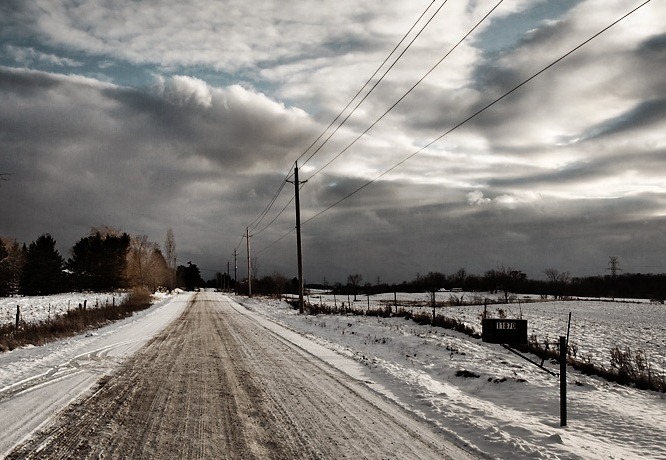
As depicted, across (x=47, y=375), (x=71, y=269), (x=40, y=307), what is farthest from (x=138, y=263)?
(x=47, y=375)

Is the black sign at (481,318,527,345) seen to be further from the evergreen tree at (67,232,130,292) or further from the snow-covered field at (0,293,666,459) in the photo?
the evergreen tree at (67,232,130,292)

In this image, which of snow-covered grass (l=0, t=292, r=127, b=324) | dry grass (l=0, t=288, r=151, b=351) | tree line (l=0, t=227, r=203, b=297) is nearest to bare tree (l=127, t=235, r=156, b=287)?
tree line (l=0, t=227, r=203, b=297)

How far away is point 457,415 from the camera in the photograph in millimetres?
6445

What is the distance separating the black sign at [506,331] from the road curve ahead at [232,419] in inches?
75.3

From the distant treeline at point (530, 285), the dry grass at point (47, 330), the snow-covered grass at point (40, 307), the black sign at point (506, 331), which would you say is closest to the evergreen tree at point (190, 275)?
the distant treeline at point (530, 285)

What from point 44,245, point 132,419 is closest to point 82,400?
point 132,419

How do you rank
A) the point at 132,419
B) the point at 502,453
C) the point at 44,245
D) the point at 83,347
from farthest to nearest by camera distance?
the point at 44,245 < the point at 83,347 < the point at 132,419 < the point at 502,453

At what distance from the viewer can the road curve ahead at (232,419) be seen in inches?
191

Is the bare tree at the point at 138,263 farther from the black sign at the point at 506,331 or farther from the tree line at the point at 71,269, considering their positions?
the black sign at the point at 506,331

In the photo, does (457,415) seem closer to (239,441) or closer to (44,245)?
(239,441)

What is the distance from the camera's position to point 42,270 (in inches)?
2916

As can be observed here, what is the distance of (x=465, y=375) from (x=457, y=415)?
11.5 feet

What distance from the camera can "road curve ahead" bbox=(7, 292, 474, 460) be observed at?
15.9 ft

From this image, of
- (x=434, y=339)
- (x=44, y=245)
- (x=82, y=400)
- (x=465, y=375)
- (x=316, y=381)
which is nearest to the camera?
(x=82, y=400)
